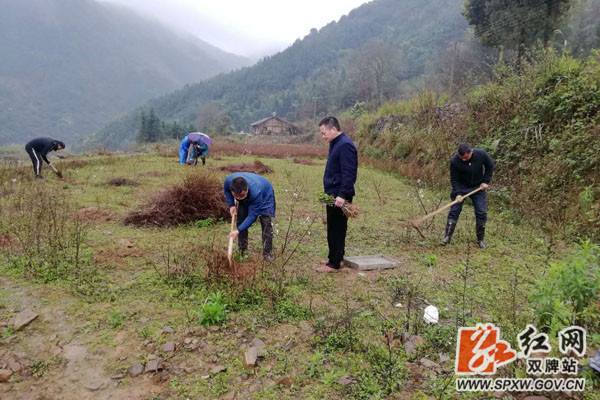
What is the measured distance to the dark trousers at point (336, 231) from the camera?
176 inches

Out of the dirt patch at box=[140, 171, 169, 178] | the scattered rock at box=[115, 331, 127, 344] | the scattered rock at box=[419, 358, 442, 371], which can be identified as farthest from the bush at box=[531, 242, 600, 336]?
the dirt patch at box=[140, 171, 169, 178]

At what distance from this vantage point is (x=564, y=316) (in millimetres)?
2430

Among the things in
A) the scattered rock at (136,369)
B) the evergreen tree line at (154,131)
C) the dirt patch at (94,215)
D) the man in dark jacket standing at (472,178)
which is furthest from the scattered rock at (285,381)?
the evergreen tree line at (154,131)

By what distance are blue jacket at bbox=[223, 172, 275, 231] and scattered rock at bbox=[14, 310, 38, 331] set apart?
2.16 metres

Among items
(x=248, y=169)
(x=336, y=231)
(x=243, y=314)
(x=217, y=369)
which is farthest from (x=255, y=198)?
(x=248, y=169)

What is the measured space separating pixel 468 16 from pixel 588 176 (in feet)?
58.1

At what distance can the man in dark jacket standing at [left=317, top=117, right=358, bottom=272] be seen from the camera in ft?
13.9

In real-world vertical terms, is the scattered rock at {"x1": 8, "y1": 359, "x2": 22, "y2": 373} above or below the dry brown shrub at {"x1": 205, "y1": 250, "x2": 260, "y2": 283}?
below

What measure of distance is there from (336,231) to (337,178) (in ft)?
2.30

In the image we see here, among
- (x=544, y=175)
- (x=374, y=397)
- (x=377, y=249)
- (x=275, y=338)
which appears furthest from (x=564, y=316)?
(x=544, y=175)

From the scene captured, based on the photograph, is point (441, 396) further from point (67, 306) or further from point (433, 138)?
point (433, 138)

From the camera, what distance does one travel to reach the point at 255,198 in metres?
4.44

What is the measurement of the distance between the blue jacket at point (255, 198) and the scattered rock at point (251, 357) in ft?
5.59

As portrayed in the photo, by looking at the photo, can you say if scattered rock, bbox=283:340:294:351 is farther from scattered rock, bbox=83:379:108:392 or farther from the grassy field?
scattered rock, bbox=83:379:108:392
